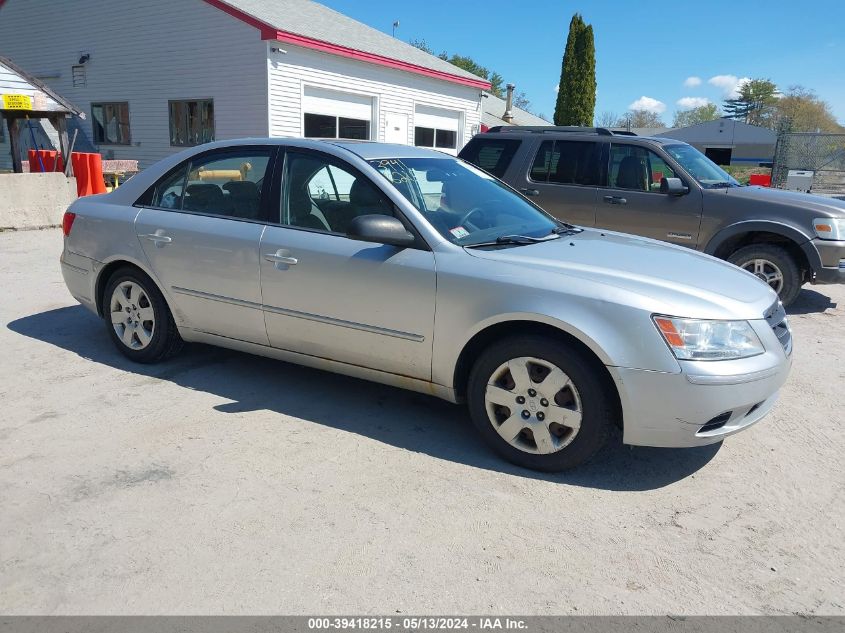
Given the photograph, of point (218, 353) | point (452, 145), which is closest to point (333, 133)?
point (452, 145)

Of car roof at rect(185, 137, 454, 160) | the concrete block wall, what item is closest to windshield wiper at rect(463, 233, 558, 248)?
car roof at rect(185, 137, 454, 160)

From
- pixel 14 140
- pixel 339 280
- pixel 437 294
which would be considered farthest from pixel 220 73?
pixel 437 294

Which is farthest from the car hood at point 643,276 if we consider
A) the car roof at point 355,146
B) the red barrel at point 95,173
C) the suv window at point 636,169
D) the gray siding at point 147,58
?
the gray siding at point 147,58

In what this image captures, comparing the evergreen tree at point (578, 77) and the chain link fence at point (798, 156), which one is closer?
the chain link fence at point (798, 156)

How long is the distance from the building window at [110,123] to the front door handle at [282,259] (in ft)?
57.2

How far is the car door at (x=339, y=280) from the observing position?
12.6ft

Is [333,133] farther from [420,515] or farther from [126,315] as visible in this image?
[420,515]

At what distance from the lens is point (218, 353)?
543 centimetres

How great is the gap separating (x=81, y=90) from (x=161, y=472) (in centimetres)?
1995

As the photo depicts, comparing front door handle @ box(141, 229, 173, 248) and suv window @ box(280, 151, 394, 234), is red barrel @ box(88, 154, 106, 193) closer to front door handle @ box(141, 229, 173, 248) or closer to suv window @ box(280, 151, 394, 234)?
front door handle @ box(141, 229, 173, 248)

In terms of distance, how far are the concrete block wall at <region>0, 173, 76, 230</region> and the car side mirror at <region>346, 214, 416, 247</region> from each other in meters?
9.55

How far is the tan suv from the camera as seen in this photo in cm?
705

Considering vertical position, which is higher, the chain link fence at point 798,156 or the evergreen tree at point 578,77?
the evergreen tree at point 578,77

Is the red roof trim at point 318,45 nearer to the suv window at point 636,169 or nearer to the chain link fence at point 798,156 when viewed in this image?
the suv window at point 636,169
